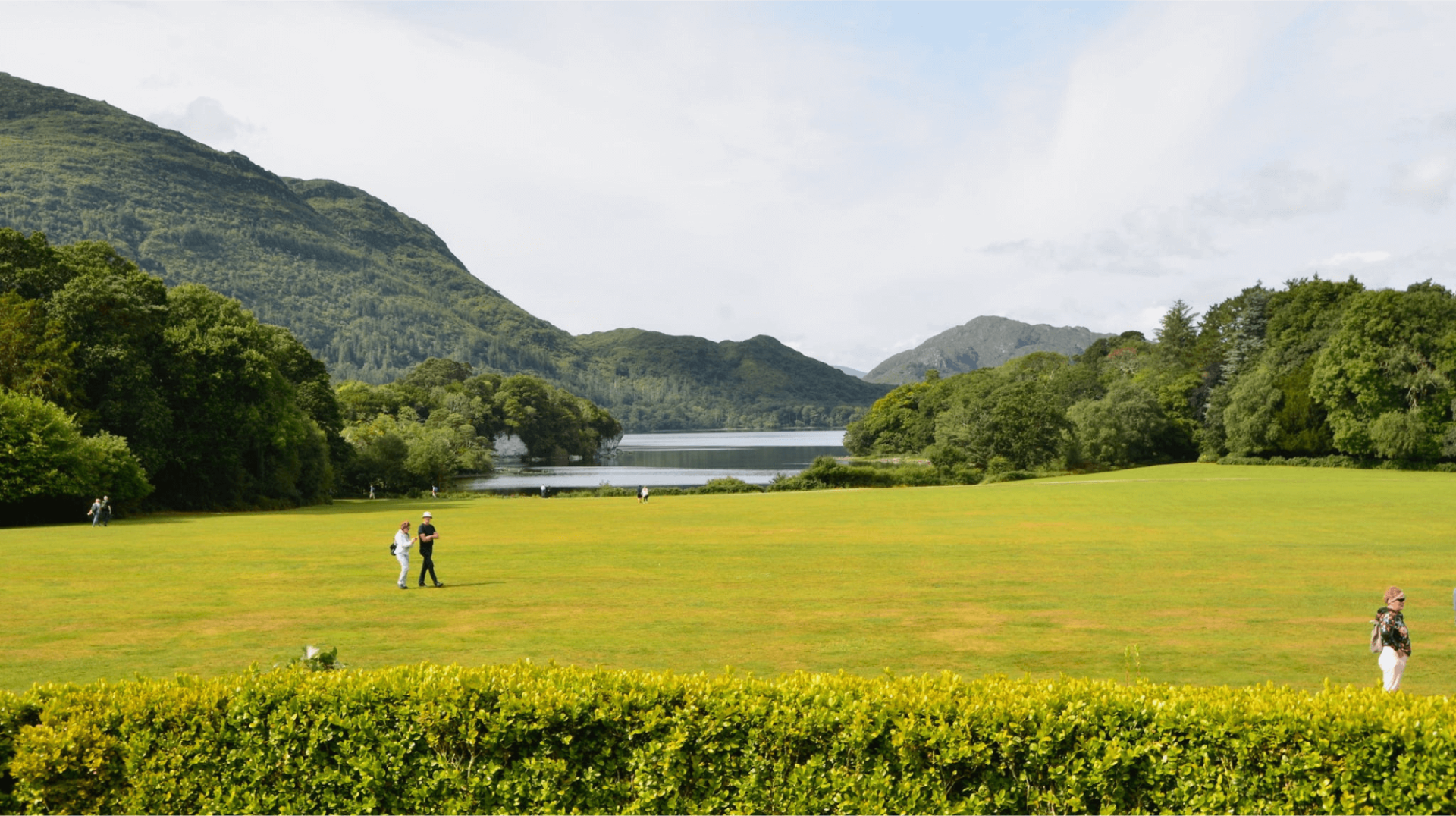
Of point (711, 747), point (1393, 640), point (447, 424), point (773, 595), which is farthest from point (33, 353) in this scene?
point (447, 424)

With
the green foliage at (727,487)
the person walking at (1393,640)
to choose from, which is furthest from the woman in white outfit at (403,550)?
the green foliage at (727,487)

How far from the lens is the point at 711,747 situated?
26.4 feet

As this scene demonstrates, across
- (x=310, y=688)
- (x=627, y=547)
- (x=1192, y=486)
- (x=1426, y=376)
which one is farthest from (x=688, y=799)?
(x=1426, y=376)

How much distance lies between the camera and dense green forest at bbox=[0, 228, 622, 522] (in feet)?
151

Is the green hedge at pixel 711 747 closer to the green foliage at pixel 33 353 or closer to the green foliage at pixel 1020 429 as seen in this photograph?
the green foliage at pixel 33 353

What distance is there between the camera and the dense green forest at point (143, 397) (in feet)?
151

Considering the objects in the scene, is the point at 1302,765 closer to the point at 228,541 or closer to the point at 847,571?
the point at 847,571

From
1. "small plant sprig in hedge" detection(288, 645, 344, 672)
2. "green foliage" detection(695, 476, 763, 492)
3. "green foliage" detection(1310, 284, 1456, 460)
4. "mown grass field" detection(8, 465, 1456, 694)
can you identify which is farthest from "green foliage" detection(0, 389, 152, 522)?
"green foliage" detection(1310, 284, 1456, 460)

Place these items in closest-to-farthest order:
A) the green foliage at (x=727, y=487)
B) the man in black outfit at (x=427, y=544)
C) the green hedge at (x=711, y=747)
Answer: the green hedge at (x=711, y=747) → the man in black outfit at (x=427, y=544) → the green foliage at (x=727, y=487)

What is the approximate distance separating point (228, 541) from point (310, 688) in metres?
31.4

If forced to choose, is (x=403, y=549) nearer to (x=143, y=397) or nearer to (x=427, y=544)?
(x=427, y=544)

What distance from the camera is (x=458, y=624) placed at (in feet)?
60.5

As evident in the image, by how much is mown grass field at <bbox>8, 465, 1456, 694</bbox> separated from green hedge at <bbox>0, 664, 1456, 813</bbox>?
4943 mm

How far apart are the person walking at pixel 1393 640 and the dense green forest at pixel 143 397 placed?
51.1 meters
